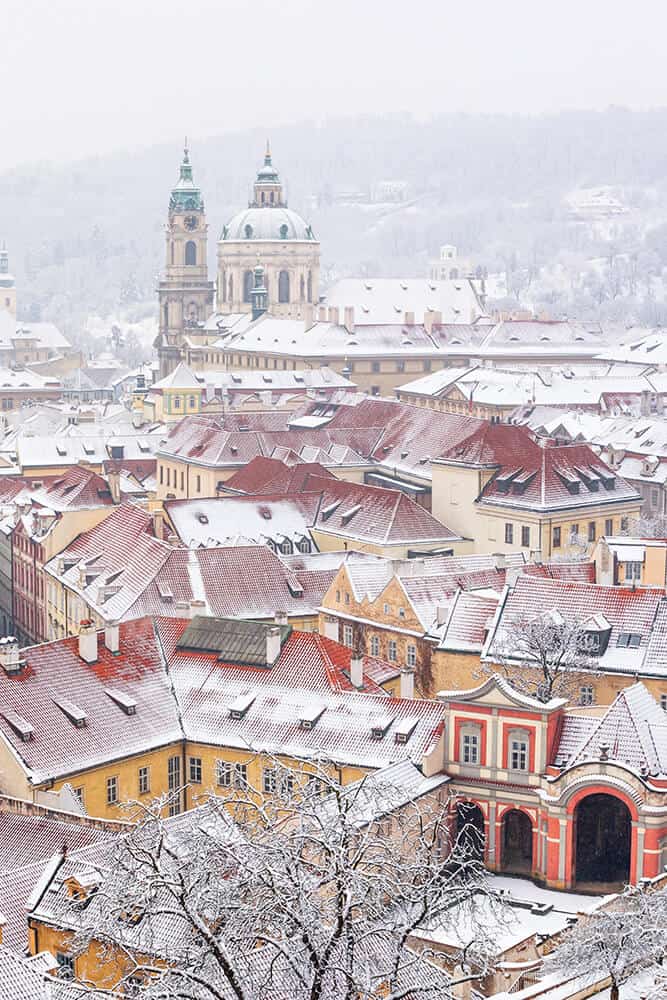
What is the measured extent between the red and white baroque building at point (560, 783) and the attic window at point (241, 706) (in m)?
6.04

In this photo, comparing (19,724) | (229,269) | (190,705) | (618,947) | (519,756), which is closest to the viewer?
(618,947)

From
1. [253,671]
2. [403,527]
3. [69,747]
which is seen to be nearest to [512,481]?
[403,527]

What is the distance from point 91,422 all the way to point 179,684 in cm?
6594

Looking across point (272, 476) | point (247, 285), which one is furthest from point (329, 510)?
point (247, 285)

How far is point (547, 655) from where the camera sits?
57.3 meters

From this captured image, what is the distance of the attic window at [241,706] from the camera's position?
55.2 meters

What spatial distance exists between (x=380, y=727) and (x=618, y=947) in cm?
1691

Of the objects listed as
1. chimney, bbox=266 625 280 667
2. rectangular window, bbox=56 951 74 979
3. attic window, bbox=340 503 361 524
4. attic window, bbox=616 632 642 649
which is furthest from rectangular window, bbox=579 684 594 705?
attic window, bbox=340 503 361 524

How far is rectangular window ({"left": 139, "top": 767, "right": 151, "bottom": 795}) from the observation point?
5431 centimetres

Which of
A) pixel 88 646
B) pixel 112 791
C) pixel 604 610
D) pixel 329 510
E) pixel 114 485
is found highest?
pixel 604 610

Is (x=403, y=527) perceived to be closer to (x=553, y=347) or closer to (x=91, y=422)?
(x=91, y=422)

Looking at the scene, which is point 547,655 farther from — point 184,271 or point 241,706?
point 184,271

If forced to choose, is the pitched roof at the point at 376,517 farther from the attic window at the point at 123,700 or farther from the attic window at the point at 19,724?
the attic window at the point at 19,724

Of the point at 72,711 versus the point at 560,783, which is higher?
the point at 72,711
